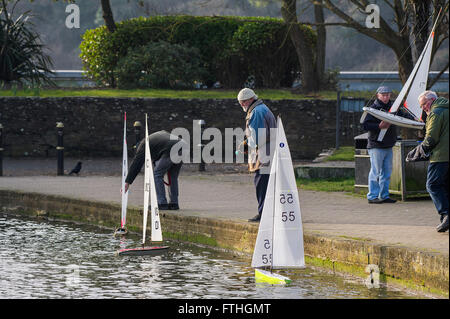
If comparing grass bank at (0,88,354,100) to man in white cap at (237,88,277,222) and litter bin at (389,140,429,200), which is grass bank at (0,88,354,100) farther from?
man in white cap at (237,88,277,222)

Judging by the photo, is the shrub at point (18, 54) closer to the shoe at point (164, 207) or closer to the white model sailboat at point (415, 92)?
the shoe at point (164, 207)

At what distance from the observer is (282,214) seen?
34.0ft

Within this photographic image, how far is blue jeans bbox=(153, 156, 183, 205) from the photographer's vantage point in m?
14.5


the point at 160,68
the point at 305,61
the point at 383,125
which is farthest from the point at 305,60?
the point at 383,125

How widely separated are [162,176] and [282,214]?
4450 millimetres

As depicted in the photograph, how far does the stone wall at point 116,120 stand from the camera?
25.0 meters

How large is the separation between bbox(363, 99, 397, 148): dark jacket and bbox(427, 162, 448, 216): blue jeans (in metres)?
3.30

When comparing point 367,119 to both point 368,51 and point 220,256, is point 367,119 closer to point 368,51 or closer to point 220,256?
point 220,256

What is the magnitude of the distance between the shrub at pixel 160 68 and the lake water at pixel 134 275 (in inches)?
520

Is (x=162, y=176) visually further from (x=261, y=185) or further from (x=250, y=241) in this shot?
(x=250, y=241)

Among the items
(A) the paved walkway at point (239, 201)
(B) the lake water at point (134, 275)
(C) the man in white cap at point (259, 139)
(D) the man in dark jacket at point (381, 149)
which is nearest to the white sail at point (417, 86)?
(D) the man in dark jacket at point (381, 149)

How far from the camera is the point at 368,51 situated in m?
78.9

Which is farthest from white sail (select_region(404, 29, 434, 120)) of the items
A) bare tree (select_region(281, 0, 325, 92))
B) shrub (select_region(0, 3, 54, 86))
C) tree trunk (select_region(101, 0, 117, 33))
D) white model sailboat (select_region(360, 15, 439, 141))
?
tree trunk (select_region(101, 0, 117, 33))

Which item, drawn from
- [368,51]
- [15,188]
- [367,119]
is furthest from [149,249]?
[368,51]
